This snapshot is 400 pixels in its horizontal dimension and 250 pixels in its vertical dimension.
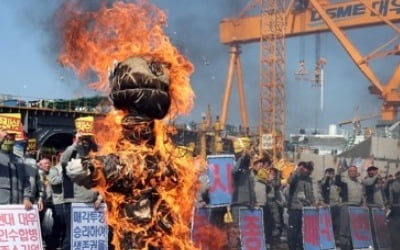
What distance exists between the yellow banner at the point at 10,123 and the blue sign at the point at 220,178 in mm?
2763

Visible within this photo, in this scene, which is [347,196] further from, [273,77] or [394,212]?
[273,77]

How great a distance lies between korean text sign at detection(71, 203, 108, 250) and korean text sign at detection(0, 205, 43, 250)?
27.5 inches

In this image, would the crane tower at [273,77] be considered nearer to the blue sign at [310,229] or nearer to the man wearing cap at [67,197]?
the blue sign at [310,229]

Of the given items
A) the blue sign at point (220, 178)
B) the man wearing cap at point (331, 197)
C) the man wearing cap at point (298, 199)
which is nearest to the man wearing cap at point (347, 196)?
the man wearing cap at point (331, 197)

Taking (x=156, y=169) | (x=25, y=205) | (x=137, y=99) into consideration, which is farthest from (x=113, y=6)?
(x=25, y=205)

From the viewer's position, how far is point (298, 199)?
39.5ft

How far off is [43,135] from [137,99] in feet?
87.7

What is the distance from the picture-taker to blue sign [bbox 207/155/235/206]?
10422 millimetres

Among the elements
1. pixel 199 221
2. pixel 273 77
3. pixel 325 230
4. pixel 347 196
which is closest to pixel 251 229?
pixel 199 221

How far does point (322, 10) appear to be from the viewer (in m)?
27.6

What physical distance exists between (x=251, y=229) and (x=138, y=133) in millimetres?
5700

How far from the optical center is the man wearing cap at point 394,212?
43.1 feet

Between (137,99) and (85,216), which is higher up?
(137,99)

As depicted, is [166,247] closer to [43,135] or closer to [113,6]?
[113,6]
